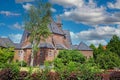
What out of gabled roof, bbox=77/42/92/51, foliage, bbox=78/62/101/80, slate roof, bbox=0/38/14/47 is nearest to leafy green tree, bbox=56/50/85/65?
gabled roof, bbox=77/42/92/51

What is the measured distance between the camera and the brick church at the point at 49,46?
62.4m

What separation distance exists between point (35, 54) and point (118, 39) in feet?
88.4

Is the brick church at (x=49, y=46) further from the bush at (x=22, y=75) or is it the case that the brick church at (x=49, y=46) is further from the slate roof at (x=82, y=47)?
the bush at (x=22, y=75)

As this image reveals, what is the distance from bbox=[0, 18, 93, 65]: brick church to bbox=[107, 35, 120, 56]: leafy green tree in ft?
28.1

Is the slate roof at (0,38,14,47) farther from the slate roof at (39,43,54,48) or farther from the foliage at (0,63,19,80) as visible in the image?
the foliage at (0,63,19,80)

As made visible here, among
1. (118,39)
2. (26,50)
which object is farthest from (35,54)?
(118,39)

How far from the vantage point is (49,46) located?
6294 cm

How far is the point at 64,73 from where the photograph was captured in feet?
49.2

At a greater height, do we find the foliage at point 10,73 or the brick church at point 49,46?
the brick church at point 49,46

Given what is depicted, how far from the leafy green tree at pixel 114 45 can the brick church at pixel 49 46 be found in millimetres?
8572

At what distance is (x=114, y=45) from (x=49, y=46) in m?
22.0

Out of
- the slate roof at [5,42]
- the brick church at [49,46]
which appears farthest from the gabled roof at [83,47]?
the slate roof at [5,42]

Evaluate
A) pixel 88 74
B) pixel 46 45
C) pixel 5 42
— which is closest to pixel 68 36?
pixel 46 45

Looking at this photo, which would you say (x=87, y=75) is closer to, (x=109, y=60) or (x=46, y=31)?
(x=109, y=60)
